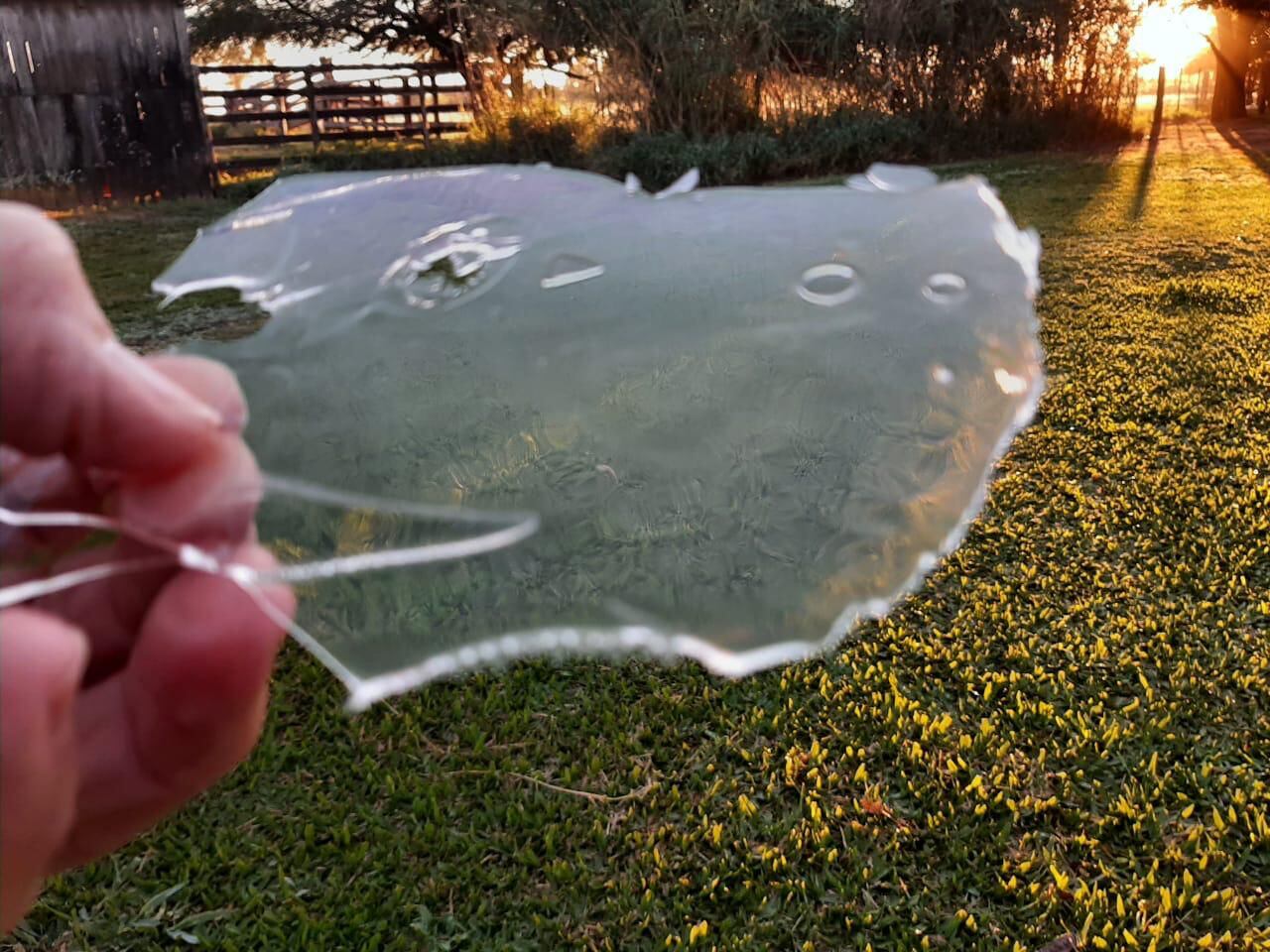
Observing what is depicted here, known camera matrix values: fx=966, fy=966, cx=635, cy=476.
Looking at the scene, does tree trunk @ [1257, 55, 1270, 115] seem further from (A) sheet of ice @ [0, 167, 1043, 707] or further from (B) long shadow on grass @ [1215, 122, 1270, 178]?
(A) sheet of ice @ [0, 167, 1043, 707]

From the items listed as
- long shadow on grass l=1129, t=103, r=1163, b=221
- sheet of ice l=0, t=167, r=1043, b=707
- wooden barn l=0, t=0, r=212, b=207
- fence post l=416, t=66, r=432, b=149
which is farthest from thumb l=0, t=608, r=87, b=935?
fence post l=416, t=66, r=432, b=149

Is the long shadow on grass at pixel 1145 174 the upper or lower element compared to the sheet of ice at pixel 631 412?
lower

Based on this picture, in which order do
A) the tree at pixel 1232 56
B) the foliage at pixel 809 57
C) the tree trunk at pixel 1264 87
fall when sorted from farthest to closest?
the tree trunk at pixel 1264 87, the tree at pixel 1232 56, the foliage at pixel 809 57

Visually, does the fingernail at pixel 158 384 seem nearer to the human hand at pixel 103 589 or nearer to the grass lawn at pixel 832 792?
the human hand at pixel 103 589

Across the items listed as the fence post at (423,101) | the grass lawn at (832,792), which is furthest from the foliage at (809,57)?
the grass lawn at (832,792)

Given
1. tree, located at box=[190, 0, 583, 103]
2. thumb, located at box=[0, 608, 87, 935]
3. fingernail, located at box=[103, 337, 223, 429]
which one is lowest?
thumb, located at box=[0, 608, 87, 935]

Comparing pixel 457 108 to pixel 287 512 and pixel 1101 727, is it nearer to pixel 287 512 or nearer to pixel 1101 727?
pixel 1101 727

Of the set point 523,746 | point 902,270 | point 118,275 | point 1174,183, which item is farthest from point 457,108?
point 902,270
